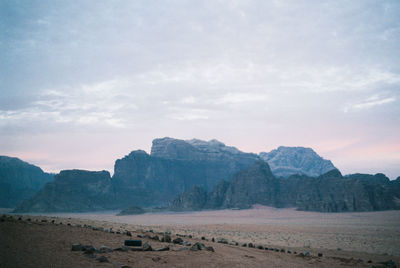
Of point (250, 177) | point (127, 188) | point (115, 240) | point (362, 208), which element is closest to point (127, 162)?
point (127, 188)

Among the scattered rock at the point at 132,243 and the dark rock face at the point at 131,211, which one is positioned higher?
the scattered rock at the point at 132,243

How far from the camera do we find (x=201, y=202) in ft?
419

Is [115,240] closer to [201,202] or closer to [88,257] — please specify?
[88,257]

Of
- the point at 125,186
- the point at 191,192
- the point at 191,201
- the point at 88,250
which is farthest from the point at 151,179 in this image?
the point at 88,250

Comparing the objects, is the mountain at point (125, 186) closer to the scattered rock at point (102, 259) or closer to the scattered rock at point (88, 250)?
the scattered rock at point (88, 250)

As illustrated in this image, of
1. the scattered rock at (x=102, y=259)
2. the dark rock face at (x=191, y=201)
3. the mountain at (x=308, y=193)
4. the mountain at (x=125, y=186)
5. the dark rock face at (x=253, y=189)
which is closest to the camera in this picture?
the scattered rock at (x=102, y=259)

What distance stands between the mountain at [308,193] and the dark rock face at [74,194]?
3714cm

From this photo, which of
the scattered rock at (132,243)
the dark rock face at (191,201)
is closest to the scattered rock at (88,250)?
the scattered rock at (132,243)

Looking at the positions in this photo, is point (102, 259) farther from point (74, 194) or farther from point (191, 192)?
point (74, 194)

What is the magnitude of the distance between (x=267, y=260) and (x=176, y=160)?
596 feet

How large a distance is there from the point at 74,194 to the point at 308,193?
9615cm

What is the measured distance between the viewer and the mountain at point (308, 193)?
9494cm

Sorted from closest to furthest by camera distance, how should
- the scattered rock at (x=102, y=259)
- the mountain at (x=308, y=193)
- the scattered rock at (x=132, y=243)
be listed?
the scattered rock at (x=102, y=259)
the scattered rock at (x=132, y=243)
the mountain at (x=308, y=193)

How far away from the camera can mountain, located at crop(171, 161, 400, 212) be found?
94.9 meters
